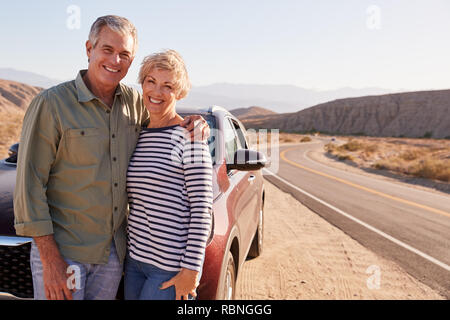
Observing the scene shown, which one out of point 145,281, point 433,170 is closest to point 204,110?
point 145,281

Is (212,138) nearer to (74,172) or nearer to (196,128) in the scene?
(196,128)

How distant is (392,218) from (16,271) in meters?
8.04

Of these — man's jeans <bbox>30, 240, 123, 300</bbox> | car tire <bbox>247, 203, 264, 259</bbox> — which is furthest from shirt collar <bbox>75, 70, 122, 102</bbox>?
car tire <bbox>247, 203, 264, 259</bbox>

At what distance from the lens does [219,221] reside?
2.36 meters

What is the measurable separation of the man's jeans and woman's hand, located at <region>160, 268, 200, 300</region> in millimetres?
322

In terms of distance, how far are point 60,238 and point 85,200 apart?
23 centimetres

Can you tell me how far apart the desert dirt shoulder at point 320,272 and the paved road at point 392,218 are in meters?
0.38

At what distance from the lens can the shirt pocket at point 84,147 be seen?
66.9 inches

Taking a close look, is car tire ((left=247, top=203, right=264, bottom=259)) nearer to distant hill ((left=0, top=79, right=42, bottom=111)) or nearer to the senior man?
the senior man

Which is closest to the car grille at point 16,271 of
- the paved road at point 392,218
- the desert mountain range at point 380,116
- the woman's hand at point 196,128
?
the woman's hand at point 196,128

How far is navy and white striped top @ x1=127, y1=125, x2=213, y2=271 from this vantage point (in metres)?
1.69

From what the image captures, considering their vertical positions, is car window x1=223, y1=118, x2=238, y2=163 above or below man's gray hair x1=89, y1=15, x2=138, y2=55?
below

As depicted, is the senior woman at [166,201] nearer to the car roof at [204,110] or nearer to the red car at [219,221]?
the red car at [219,221]
